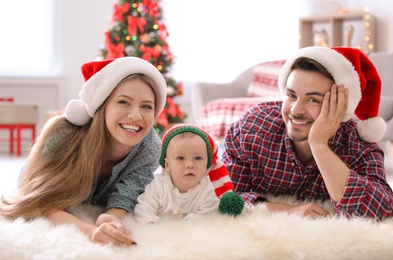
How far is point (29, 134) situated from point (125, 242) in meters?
5.07

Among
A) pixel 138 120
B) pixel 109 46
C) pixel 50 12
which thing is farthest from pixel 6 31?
pixel 138 120

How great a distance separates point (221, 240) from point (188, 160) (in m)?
0.33

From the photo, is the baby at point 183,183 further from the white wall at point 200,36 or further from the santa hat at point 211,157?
the white wall at point 200,36

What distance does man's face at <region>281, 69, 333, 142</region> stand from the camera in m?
1.66

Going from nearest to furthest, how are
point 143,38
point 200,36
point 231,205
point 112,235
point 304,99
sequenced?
point 112,235 < point 231,205 < point 304,99 < point 143,38 < point 200,36

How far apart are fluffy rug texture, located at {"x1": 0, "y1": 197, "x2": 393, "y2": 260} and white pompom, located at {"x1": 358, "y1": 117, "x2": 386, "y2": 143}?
33 cm

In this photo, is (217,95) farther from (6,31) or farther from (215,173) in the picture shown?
(215,173)

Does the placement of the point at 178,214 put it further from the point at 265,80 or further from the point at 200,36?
the point at 200,36

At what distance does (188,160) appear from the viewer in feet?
5.14

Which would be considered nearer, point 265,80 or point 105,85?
point 105,85

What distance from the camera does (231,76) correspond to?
6.32m

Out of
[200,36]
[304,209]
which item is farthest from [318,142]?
[200,36]

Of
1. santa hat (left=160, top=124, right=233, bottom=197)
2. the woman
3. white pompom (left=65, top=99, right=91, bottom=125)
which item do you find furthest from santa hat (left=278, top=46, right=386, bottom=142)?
white pompom (left=65, top=99, right=91, bottom=125)

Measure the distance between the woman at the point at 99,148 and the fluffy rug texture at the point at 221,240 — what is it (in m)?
0.12
